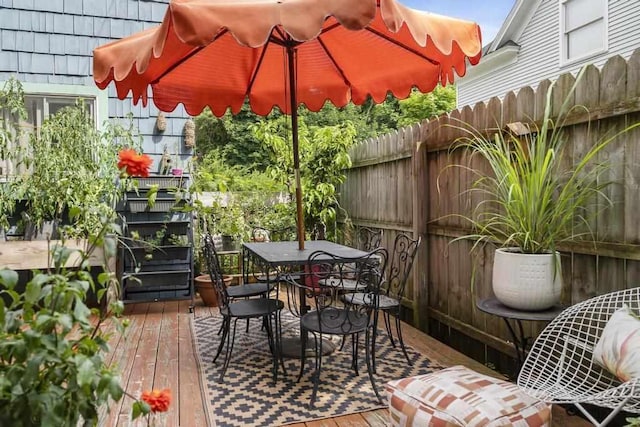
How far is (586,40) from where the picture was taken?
8.58 m

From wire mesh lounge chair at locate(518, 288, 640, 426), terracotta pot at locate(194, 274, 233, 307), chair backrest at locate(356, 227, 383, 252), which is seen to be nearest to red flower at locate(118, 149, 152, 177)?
wire mesh lounge chair at locate(518, 288, 640, 426)

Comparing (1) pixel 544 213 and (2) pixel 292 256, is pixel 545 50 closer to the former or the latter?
(1) pixel 544 213

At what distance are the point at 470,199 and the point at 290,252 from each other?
1319 mm

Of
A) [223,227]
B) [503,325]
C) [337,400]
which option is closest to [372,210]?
[223,227]

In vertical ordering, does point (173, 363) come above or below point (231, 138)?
below

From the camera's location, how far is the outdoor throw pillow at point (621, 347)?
180 cm

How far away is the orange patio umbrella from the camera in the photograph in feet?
7.36

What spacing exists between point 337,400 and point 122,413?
115 centimetres

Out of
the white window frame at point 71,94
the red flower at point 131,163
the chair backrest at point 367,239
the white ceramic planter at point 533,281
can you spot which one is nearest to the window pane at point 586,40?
the chair backrest at point 367,239

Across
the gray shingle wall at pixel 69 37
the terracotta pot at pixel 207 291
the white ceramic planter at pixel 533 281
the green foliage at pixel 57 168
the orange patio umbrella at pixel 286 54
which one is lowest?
the terracotta pot at pixel 207 291

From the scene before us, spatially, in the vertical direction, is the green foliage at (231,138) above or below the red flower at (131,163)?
above

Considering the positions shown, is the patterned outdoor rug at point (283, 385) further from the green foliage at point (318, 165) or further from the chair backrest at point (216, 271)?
the green foliage at point (318, 165)

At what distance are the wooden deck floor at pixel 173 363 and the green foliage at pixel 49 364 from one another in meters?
0.95

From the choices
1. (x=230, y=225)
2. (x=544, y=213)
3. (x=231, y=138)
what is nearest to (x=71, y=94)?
(x=230, y=225)
